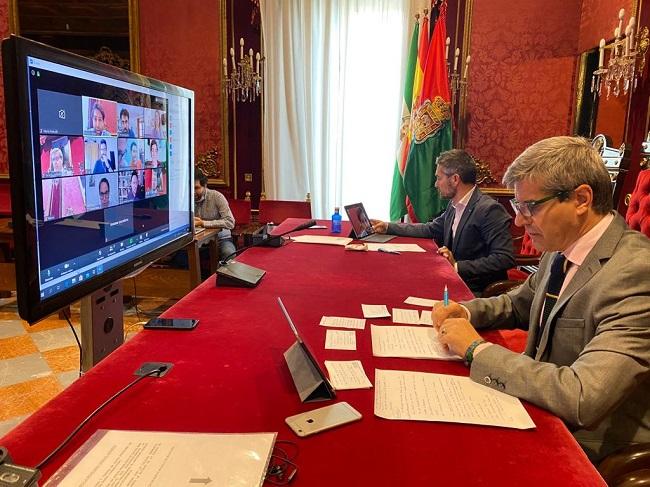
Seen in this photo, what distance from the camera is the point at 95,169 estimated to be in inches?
44.1

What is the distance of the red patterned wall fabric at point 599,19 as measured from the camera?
3732 mm

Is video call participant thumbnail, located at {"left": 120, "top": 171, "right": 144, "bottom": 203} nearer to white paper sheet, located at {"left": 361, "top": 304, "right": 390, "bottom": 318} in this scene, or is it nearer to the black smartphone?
the black smartphone

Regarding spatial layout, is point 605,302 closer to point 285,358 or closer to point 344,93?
point 285,358

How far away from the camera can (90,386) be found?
108 centimetres

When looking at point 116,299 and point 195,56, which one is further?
point 195,56

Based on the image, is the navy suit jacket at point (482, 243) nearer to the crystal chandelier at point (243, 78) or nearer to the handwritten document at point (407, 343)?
the handwritten document at point (407, 343)

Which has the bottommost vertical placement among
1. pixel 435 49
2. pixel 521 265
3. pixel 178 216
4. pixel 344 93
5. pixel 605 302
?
pixel 521 265

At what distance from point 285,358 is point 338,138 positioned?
4.02 meters

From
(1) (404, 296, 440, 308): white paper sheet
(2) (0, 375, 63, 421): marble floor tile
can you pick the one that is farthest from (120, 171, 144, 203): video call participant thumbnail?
(2) (0, 375, 63, 421): marble floor tile

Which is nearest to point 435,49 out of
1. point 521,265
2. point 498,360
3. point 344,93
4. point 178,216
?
point 344,93

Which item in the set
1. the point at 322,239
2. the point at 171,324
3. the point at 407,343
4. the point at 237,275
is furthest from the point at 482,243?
the point at 171,324

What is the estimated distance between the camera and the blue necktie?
145 centimetres

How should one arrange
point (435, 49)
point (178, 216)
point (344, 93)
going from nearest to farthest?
point (178, 216) → point (435, 49) → point (344, 93)

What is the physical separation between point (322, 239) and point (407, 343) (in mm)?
1502
